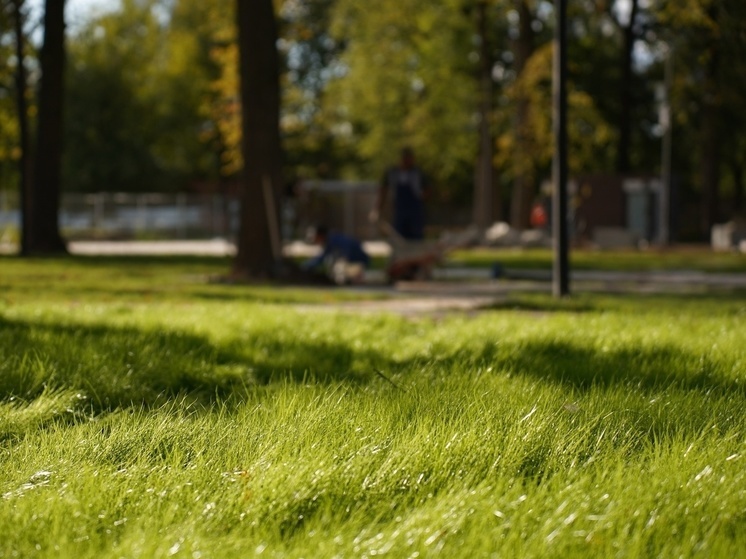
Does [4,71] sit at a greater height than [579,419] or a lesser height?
greater

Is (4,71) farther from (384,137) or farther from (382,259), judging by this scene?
(384,137)

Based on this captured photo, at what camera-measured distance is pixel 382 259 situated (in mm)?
30297

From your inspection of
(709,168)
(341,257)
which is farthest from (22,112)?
(709,168)

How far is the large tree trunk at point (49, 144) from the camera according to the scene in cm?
3003

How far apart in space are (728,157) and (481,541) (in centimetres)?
Answer: 6301

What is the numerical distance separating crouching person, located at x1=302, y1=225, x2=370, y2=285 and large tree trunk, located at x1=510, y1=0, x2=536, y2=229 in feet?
51.5

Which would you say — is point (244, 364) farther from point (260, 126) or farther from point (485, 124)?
point (485, 124)

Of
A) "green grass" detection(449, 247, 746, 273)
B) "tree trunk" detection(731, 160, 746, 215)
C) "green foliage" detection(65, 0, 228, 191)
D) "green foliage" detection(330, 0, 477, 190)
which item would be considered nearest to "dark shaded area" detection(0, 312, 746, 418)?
"green grass" detection(449, 247, 746, 273)

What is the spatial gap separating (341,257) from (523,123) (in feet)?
57.8

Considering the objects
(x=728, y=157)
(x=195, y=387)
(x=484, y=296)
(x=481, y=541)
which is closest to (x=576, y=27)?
(x=728, y=157)

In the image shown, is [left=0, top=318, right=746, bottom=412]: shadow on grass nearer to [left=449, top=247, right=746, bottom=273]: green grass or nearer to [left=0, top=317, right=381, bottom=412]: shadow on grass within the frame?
[left=0, top=317, right=381, bottom=412]: shadow on grass

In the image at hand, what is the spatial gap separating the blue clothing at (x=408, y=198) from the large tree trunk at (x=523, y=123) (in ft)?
49.0

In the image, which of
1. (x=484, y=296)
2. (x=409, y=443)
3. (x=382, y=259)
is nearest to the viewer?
(x=409, y=443)

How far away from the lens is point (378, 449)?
4.91m
